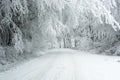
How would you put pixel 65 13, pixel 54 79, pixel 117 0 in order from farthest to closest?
pixel 117 0 < pixel 65 13 < pixel 54 79

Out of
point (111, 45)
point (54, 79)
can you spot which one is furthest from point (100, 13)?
point (111, 45)

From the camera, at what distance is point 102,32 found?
19.1m

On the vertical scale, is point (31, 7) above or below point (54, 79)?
above

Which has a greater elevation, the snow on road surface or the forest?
the forest

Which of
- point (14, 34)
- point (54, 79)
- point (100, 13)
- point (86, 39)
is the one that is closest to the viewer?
point (54, 79)

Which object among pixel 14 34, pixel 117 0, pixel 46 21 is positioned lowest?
pixel 14 34

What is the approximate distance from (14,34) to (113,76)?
6.55 metres

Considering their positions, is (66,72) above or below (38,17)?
below

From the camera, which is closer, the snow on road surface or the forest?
the snow on road surface

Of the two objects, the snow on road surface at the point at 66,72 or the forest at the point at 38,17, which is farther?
the forest at the point at 38,17

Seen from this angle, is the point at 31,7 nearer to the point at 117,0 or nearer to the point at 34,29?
the point at 34,29

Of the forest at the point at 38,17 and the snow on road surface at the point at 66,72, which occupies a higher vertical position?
the forest at the point at 38,17

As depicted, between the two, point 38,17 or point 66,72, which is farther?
point 38,17

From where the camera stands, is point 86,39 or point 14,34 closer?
point 14,34
